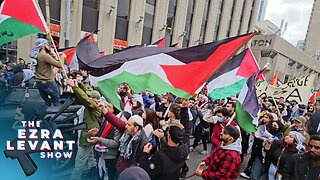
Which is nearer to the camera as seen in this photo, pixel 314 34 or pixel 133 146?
pixel 133 146

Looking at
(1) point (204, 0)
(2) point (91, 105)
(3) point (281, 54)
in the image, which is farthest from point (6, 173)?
(3) point (281, 54)

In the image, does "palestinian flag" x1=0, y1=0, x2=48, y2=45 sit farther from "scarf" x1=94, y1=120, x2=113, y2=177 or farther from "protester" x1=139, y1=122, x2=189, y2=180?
"protester" x1=139, y1=122, x2=189, y2=180

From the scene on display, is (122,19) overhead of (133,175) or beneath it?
overhead

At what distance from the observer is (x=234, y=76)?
4293 millimetres

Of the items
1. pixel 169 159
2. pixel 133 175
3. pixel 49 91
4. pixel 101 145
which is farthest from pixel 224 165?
pixel 49 91

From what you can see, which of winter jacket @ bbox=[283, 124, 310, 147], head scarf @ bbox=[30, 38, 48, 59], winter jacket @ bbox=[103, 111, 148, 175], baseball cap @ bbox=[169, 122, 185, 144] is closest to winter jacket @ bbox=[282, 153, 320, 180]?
winter jacket @ bbox=[283, 124, 310, 147]

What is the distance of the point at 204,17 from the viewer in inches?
945

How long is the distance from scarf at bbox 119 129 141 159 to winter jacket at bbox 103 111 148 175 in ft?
0.14

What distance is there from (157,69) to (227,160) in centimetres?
160

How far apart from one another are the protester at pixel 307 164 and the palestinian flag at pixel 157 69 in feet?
5.38

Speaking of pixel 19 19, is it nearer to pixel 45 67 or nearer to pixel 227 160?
→ pixel 45 67

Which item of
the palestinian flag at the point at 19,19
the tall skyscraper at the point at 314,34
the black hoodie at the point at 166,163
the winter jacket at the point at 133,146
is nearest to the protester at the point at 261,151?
the black hoodie at the point at 166,163

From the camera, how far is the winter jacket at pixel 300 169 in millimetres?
2285

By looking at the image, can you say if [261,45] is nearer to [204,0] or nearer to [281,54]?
[281,54]
